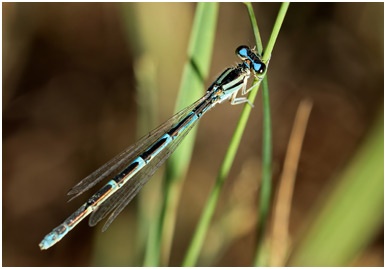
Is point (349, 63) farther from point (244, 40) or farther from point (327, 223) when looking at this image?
point (327, 223)

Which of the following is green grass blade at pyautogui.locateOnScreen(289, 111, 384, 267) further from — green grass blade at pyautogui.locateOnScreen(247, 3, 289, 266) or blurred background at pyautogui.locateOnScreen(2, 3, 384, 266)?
blurred background at pyautogui.locateOnScreen(2, 3, 384, 266)

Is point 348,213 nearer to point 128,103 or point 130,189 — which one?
point 130,189

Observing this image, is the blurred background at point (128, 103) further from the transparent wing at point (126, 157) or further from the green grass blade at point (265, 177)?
the green grass blade at point (265, 177)

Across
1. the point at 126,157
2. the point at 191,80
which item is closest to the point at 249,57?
the point at 191,80

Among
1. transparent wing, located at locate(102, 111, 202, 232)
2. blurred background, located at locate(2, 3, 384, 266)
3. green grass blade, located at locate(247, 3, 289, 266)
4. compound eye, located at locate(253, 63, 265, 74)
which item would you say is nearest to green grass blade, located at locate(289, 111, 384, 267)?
green grass blade, located at locate(247, 3, 289, 266)

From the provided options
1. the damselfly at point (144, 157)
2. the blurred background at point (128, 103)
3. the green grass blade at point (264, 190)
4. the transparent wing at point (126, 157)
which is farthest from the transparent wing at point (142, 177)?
the blurred background at point (128, 103)
